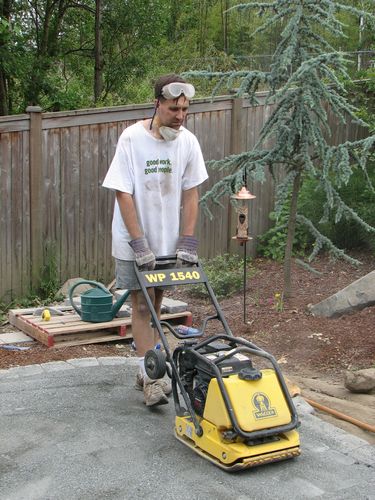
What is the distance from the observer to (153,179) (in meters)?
4.79

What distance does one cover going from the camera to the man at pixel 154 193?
15.3 feet

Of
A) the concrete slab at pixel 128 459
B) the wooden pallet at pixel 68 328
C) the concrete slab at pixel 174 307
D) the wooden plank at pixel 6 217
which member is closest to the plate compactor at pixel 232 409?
the concrete slab at pixel 128 459

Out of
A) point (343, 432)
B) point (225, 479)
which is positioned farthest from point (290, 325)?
point (225, 479)

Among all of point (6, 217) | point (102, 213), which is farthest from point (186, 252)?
point (102, 213)

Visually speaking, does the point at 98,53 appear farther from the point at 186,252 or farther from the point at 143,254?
the point at 143,254

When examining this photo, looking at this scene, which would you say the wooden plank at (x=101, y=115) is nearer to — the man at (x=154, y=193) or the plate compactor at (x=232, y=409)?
the man at (x=154, y=193)

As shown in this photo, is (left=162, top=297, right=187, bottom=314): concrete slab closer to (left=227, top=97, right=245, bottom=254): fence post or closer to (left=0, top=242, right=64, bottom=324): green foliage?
(left=0, top=242, right=64, bottom=324): green foliage

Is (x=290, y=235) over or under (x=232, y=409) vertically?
over

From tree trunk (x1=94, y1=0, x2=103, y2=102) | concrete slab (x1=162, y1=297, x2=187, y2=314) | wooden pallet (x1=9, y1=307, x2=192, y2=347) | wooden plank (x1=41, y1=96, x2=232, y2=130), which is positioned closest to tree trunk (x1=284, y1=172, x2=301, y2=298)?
concrete slab (x1=162, y1=297, x2=187, y2=314)

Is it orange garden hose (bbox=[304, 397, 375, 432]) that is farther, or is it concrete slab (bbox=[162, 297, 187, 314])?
concrete slab (bbox=[162, 297, 187, 314])

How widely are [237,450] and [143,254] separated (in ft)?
4.58

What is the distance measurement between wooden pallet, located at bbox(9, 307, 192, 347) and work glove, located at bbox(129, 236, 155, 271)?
6.70 feet

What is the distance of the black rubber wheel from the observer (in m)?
4.29

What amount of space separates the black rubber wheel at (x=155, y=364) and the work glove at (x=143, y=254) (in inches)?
21.7
